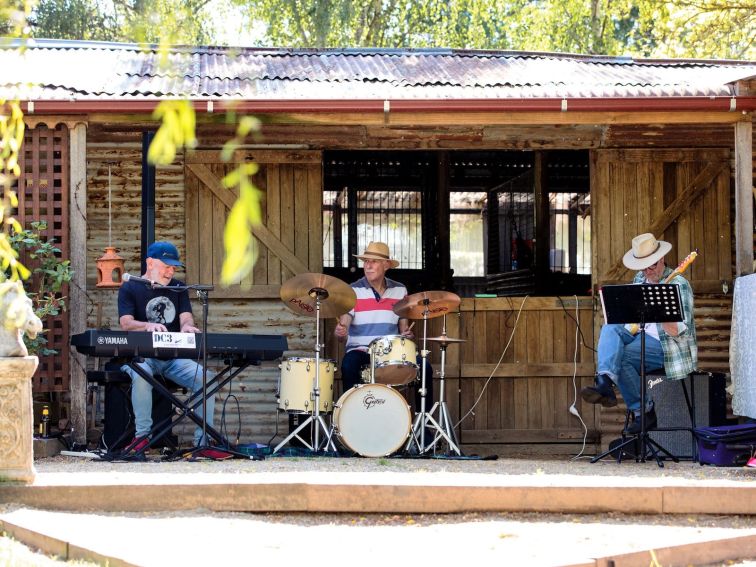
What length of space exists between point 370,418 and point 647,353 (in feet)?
6.93

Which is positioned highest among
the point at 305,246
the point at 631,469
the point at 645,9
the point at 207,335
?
the point at 645,9

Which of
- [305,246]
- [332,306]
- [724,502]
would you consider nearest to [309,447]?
[332,306]

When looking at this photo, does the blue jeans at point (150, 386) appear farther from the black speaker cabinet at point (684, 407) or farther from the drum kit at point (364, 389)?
the black speaker cabinet at point (684, 407)

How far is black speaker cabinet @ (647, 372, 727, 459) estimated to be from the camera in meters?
8.88

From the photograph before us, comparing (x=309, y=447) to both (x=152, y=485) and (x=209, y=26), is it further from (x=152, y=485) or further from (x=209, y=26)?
(x=209, y=26)

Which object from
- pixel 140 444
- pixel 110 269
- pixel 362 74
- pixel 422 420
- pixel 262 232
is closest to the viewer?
pixel 140 444

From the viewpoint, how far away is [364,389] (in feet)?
28.0

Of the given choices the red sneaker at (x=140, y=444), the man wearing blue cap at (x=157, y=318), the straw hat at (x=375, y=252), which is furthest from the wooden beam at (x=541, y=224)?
the red sneaker at (x=140, y=444)

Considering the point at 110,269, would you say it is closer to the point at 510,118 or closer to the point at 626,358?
the point at 510,118

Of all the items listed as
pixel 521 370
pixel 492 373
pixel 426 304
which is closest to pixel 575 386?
pixel 521 370

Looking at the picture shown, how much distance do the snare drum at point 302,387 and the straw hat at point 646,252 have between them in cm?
244

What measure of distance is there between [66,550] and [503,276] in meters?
7.93

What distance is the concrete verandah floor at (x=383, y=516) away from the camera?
518cm

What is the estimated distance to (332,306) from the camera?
28.9ft
